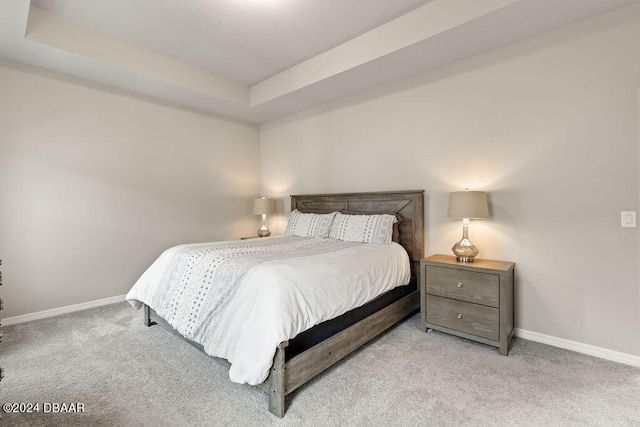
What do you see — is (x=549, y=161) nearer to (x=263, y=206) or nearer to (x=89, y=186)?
(x=263, y=206)

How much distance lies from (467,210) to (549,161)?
2.47 ft

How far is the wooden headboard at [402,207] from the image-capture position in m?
3.09

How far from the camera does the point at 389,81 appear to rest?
130 inches

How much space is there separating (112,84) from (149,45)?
0.71m

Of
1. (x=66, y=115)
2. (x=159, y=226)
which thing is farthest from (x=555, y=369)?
(x=66, y=115)

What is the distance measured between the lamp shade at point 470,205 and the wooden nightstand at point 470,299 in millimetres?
409

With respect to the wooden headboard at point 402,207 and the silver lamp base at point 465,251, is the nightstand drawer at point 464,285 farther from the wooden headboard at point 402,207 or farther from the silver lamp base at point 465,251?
the wooden headboard at point 402,207

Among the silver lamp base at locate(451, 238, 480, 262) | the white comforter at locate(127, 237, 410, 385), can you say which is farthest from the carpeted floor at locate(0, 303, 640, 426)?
the silver lamp base at locate(451, 238, 480, 262)

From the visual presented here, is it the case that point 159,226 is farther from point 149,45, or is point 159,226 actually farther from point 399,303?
point 399,303

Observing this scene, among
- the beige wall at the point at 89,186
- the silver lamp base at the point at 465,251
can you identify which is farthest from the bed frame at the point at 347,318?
the beige wall at the point at 89,186

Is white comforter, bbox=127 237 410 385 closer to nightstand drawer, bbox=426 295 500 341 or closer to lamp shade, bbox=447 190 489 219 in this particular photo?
nightstand drawer, bbox=426 295 500 341

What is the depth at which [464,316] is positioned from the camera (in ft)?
7.84

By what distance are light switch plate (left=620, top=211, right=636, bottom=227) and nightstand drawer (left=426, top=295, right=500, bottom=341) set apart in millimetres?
1079

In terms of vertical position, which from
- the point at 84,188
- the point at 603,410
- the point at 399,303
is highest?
the point at 84,188
